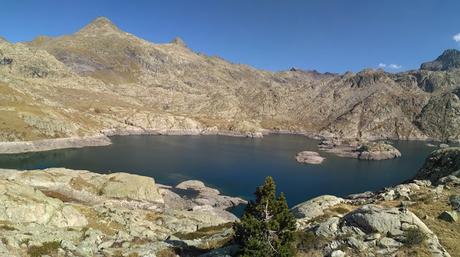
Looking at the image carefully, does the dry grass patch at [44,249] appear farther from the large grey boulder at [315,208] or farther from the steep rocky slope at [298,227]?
the large grey boulder at [315,208]

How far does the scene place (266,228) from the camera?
28.6m

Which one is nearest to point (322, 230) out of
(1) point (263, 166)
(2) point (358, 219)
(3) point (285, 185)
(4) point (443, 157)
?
(2) point (358, 219)

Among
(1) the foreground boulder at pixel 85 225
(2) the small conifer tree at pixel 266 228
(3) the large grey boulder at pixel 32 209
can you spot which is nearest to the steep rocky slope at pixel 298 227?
(3) the large grey boulder at pixel 32 209

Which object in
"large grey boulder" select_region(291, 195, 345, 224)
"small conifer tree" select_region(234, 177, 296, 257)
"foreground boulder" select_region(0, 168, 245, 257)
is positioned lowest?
"foreground boulder" select_region(0, 168, 245, 257)

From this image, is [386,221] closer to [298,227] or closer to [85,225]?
[298,227]

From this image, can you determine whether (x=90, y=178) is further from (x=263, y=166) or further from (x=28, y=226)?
(x=263, y=166)

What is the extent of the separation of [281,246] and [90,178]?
94862 millimetres

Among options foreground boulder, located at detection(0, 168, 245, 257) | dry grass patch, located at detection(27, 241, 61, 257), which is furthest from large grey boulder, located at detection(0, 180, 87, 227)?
dry grass patch, located at detection(27, 241, 61, 257)

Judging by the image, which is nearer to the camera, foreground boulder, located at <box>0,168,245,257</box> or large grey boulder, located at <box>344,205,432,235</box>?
large grey boulder, located at <box>344,205,432,235</box>

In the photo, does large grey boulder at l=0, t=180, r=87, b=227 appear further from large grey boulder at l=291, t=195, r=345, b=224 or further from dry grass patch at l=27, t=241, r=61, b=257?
large grey boulder at l=291, t=195, r=345, b=224

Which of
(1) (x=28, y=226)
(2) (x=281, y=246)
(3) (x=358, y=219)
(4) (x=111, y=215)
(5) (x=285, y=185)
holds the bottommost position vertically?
(5) (x=285, y=185)

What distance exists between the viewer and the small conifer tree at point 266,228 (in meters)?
27.1

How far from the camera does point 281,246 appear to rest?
2678 cm

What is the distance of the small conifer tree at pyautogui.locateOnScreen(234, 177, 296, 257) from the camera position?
27078 mm
